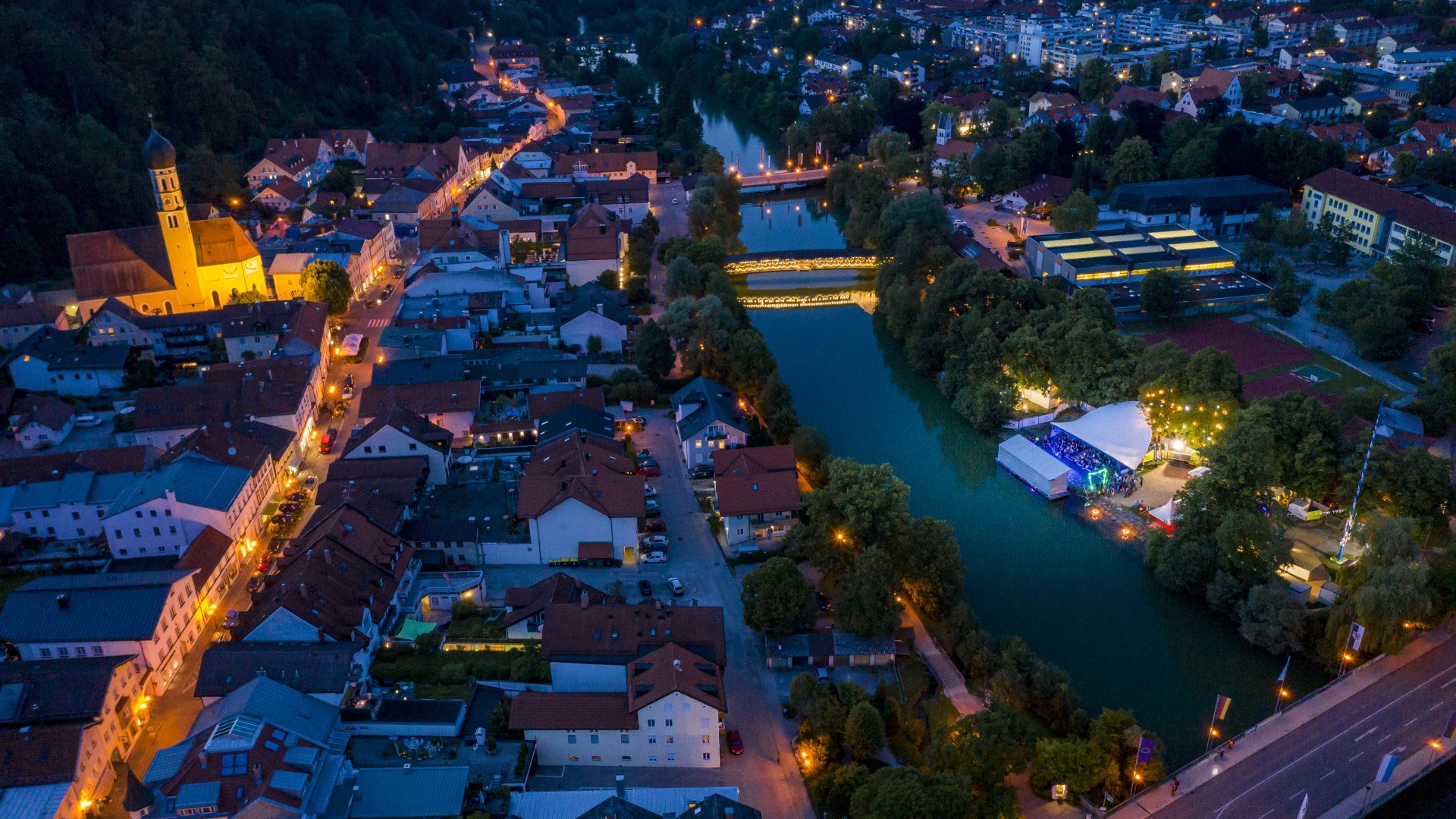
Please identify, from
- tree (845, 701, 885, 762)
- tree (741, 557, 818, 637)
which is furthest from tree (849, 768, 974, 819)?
tree (741, 557, 818, 637)

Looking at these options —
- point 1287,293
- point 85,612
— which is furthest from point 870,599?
point 1287,293

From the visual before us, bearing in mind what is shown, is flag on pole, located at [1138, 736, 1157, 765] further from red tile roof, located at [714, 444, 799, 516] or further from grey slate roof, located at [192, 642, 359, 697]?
grey slate roof, located at [192, 642, 359, 697]

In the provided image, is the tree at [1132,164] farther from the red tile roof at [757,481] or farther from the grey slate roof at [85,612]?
the grey slate roof at [85,612]

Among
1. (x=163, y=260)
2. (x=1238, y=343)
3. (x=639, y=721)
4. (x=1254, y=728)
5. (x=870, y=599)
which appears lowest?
(x=1254, y=728)

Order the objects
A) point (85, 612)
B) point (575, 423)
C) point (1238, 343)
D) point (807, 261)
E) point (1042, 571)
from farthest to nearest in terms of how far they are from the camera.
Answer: point (807, 261) < point (1238, 343) < point (575, 423) < point (1042, 571) < point (85, 612)

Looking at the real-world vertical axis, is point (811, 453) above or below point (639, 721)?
above

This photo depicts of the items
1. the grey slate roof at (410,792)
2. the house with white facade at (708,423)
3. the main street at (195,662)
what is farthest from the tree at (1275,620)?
the main street at (195,662)

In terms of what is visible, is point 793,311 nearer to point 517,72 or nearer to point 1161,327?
point 1161,327

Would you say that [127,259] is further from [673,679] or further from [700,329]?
[673,679]
